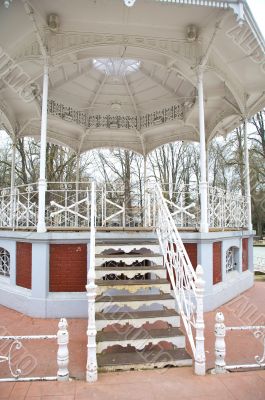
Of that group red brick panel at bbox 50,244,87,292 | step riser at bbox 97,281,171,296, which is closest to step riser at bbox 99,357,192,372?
step riser at bbox 97,281,171,296

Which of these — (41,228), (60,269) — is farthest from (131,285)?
(41,228)

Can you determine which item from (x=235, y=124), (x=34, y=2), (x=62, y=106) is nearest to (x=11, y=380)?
(x=34, y=2)

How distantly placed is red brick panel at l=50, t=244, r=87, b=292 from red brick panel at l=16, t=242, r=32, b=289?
59cm

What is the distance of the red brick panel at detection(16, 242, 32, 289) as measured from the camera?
22.2 ft

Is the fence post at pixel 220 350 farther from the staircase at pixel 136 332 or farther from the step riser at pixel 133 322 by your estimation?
the step riser at pixel 133 322

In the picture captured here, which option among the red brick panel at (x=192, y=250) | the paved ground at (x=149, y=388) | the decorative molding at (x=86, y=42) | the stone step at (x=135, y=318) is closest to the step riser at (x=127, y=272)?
the stone step at (x=135, y=318)

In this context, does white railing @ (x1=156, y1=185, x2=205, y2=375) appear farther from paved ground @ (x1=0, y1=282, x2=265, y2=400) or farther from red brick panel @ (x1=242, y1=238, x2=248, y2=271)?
red brick panel @ (x1=242, y1=238, x2=248, y2=271)

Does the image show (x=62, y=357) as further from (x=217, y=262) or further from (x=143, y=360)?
(x=217, y=262)

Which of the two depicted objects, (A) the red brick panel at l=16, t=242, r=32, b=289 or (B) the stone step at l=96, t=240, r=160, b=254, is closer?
(B) the stone step at l=96, t=240, r=160, b=254

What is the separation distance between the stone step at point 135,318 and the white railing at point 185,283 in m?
0.17

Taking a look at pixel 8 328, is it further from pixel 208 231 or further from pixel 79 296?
pixel 208 231

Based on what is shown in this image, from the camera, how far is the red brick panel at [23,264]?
677 cm

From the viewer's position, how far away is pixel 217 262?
7324 mm

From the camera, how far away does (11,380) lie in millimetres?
3746
